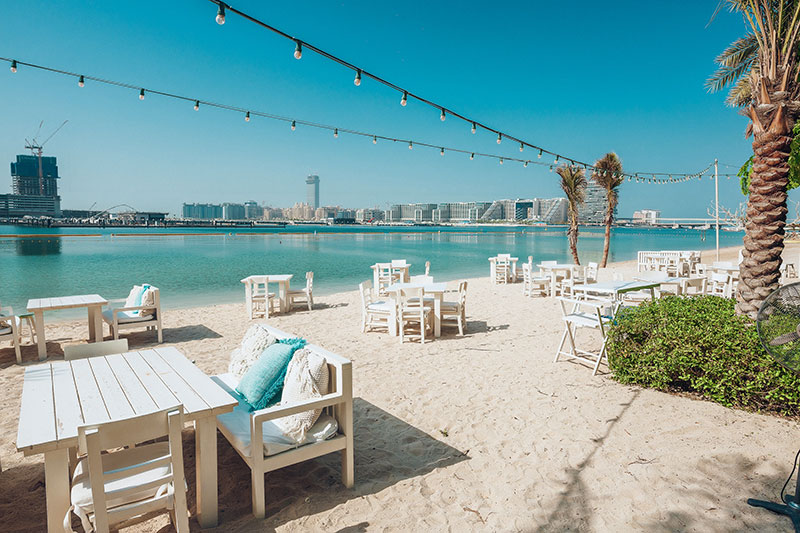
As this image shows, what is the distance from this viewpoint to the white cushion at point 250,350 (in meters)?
3.53

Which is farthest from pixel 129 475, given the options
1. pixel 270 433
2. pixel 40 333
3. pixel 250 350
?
pixel 40 333

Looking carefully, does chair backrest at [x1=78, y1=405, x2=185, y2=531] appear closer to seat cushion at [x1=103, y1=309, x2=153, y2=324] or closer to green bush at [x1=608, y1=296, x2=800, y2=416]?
green bush at [x1=608, y1=296, x2=800, y2=416]

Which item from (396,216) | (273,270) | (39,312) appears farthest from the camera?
(396,216)

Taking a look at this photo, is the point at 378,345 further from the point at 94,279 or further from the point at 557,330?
the point at 94,279

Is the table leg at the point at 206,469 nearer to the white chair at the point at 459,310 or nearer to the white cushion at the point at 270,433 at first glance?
the white cushion at the point at 270,433

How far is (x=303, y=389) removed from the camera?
2807 mm

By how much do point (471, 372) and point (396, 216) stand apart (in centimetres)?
18147

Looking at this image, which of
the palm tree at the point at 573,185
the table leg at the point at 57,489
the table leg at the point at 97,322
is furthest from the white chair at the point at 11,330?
the palm tree at the point at 573,185

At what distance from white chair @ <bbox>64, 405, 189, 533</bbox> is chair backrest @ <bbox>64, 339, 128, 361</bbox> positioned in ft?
4.40

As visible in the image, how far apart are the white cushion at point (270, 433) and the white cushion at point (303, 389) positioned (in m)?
0.04

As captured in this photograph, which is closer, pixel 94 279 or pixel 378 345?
pixel 378 345

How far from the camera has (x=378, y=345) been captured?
6633mm

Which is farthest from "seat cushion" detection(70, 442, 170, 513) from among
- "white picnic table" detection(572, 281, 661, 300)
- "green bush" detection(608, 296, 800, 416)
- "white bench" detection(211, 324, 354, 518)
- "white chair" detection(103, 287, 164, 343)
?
"white picnic table" detection(572, 281, 661, 300)

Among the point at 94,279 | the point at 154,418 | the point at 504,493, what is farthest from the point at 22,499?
the point at 94,279
